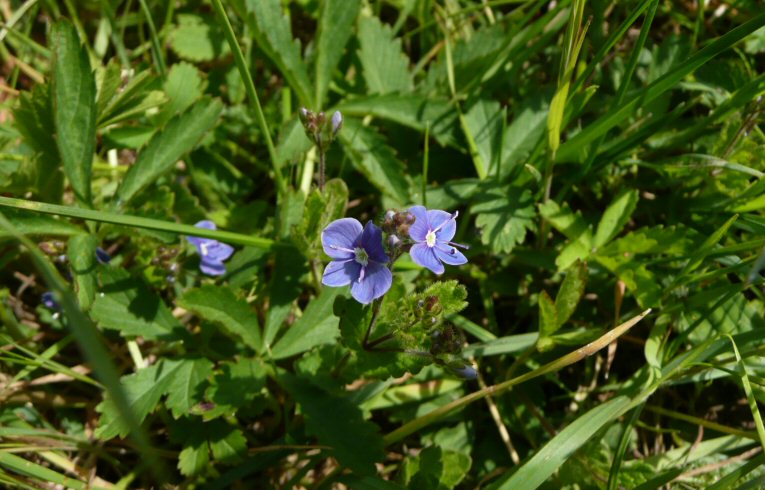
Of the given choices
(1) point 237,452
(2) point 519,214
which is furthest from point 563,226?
(1) point 237,452

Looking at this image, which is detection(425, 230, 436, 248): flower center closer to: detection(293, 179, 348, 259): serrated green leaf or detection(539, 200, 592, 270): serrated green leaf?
detection(293, 179, 348, 259): serrated green leaf

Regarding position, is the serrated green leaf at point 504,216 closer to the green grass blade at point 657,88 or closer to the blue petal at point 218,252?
the green grass blade at point 657,88

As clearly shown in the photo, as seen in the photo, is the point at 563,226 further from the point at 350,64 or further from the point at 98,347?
the point at 98,347

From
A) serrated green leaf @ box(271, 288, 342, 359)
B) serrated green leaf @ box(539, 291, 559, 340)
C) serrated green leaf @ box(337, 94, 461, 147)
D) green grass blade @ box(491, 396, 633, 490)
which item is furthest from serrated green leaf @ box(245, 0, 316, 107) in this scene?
green grass blade @ box(491, 396, 633, 490)

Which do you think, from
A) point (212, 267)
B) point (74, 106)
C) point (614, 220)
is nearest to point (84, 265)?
point (212, 267)

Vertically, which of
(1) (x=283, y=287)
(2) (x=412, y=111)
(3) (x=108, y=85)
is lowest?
(1) (x=283, y=287)

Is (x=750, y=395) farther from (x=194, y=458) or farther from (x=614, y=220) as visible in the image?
(x=194, y=458)
